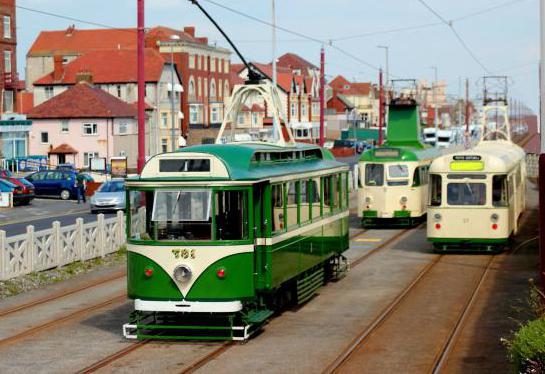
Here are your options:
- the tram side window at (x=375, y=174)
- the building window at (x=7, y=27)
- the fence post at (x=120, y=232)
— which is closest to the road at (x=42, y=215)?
the fence post at (x=120, y=232)

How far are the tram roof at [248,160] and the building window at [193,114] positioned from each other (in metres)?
84.7

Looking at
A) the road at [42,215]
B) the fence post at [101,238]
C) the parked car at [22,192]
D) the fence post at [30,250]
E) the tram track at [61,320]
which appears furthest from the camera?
the parked car at [22,192]

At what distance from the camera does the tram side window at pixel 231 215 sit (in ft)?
53.9

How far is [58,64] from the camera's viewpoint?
99.6 metres

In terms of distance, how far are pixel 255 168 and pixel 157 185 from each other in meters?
1.76

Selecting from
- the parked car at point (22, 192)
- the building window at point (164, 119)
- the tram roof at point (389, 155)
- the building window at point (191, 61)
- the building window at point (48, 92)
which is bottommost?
the parked car at point (22, 192)

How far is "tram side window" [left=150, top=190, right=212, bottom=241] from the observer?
645 inches

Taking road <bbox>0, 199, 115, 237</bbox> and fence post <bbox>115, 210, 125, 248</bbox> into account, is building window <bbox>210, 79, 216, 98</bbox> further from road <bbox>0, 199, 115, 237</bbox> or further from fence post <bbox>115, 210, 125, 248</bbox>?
fence post <bbox>115, 210, 125, 248</bbox>

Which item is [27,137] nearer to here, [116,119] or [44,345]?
[116,119]

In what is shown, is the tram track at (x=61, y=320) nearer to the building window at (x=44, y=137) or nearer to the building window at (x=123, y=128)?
the building window at (x=123, y=128)

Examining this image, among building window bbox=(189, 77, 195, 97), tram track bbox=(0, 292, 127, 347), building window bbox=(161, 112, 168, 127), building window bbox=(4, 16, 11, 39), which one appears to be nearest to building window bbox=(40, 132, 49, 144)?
building window bbox=(4, 16, 11, 39)

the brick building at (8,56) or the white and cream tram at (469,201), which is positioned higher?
the brick building at (8,56)

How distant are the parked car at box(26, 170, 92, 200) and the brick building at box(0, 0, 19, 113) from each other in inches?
1040

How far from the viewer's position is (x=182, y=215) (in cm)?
1647
